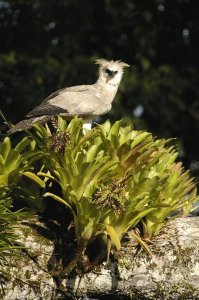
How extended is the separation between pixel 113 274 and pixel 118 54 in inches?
242

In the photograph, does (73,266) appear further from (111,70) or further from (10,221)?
(111,70)

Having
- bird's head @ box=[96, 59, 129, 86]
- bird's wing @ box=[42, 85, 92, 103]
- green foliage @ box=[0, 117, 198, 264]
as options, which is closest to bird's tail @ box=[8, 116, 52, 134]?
green foliage @ box=[0, 117, 198, 264]

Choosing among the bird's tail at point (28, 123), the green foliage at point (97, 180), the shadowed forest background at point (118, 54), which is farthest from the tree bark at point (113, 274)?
the shadowed forest background at point (118, 54)

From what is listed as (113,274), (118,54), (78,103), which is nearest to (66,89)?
(78,103)

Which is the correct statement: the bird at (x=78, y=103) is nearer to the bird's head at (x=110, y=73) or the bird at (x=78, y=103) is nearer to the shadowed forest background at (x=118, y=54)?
the bird's head at (x=110, y=73)

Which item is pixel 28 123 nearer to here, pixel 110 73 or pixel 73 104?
pixel 73 104

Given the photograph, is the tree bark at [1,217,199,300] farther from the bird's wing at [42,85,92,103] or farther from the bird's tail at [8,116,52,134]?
the bird's wing at [42,85,92,103]

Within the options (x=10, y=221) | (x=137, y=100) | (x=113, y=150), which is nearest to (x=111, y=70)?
(x=113, y=150)

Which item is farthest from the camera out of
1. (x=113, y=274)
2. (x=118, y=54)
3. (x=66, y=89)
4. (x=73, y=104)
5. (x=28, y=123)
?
(x=118, y=54)

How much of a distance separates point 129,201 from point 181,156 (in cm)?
542

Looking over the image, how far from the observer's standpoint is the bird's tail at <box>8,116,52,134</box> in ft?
12.1

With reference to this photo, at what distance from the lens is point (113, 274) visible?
3.24 metres

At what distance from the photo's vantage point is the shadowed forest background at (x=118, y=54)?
8523mm

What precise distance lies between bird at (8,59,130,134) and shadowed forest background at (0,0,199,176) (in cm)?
333
